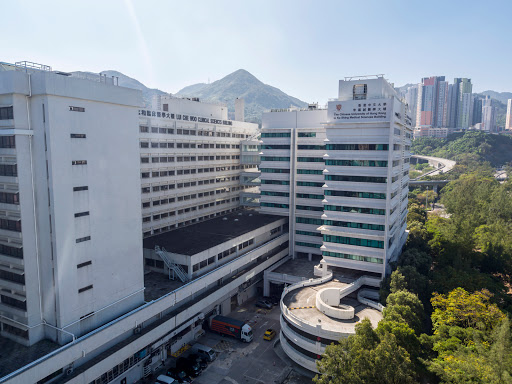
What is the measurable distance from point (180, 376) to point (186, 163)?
36313 mm

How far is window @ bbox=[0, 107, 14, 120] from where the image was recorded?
108 ft

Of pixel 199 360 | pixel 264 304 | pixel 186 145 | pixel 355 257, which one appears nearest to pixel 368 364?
pixel 199 360

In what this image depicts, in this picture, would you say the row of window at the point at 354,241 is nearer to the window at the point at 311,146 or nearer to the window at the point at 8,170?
the window at the point at 311,146

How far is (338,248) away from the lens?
2328 inches

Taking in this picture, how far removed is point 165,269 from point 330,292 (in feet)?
75.7

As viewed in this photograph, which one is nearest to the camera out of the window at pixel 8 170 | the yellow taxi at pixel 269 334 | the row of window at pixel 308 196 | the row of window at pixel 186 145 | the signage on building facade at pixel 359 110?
the window at pixel 8 170

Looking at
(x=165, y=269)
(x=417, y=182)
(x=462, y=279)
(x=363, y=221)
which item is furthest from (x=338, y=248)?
(x=417, y=182)

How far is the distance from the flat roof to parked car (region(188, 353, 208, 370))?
12665 millimetres

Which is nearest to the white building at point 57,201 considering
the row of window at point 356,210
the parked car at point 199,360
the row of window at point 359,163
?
the parked car at point 199,360

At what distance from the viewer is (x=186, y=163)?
67000 millimetres

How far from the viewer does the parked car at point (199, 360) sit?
→ 4486 centimetres

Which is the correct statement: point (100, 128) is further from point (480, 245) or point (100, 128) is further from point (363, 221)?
point (480, 245)

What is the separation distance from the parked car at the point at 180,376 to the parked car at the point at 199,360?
2.21 metres

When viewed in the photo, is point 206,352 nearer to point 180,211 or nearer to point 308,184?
point 180,211
